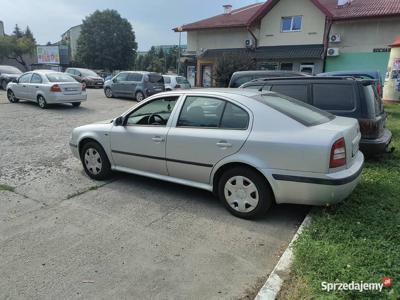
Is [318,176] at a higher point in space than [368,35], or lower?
lower

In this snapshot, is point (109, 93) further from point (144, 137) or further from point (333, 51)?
point (144, 137)

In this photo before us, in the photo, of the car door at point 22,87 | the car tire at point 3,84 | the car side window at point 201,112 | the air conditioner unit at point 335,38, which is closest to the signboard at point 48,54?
the car tire at point 3,84

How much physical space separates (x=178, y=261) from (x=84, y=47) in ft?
174

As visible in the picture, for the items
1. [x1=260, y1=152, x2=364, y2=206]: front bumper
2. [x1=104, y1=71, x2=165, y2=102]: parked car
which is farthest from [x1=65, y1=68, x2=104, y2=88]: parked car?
[x1=260, y1=152, x2=364, y2=206]: front bumper

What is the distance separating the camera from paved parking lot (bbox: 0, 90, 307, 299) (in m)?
2.76

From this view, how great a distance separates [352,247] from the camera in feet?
9.89

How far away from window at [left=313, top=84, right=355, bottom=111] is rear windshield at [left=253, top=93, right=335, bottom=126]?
52.6 inches

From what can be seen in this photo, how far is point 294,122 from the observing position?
3.64m

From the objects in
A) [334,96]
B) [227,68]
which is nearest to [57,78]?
[227,68]

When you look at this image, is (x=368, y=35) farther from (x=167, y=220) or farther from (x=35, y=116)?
(x=167, y=220)

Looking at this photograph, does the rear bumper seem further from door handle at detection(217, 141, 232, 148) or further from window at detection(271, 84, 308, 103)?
door handle at detection(217, 141, 232, 148)

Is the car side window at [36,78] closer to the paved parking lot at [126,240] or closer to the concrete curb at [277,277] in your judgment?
the paved parking lot at [126,240]

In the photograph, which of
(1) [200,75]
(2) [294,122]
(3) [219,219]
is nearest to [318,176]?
(2) [294,122]

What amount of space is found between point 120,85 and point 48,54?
33714 mm
